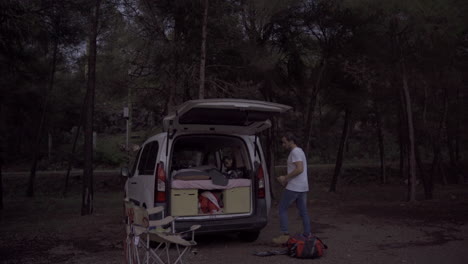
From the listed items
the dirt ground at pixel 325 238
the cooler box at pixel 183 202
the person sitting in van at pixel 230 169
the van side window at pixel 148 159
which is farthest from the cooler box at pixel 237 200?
the van side window at pixel 148 159

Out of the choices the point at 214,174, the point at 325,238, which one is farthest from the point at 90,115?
the point at 325,238

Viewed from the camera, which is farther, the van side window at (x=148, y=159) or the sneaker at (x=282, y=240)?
the van side window at (x=148, y=159)

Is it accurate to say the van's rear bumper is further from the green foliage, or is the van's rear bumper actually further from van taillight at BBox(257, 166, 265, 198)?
the green foliage

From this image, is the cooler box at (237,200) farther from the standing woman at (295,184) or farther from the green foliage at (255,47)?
the green foliage at (255,47)

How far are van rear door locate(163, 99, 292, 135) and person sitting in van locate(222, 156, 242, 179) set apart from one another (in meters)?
0.53

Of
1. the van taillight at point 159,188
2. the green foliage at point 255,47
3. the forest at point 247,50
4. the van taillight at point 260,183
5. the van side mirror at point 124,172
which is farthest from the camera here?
the green foliage at point 255,47

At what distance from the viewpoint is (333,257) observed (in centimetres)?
613

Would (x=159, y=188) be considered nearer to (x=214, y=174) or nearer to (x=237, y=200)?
(x=214, y=174)

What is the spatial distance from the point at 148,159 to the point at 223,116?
1.43 m

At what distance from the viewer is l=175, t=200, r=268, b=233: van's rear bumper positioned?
630cm

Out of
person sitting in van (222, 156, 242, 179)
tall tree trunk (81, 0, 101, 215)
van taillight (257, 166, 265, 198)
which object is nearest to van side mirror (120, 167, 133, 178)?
person sitting in van (222, 156, 242, 179)

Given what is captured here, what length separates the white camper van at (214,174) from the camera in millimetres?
6305

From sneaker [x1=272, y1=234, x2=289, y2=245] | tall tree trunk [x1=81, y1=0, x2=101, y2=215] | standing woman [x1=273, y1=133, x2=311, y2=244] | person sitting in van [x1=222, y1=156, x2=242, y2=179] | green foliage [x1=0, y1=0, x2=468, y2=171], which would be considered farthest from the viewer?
green foliage [x1=0, y1=0, x2=468, y2=171]

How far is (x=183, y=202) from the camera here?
6.43 m
